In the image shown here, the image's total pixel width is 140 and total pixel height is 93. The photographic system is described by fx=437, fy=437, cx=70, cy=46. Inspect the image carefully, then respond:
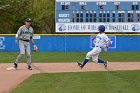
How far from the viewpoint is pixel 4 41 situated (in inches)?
1276

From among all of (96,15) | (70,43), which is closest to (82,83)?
(96,15)

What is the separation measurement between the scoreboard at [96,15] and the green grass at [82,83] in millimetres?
17355

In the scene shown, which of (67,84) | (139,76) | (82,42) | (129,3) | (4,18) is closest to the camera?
(67,84)

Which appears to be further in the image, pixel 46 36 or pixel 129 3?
pixel 46 36

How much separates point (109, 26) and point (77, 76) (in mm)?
18610

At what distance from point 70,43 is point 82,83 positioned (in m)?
21.4

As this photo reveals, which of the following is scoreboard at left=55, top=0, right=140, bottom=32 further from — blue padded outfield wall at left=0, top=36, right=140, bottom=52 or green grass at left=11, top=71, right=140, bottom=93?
green grass at left=11, top=71, right=140, bottom=93

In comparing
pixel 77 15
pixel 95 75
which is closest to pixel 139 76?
pixel 95 75

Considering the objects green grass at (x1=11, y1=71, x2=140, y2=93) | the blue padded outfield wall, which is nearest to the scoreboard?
the blue padded outfield wall

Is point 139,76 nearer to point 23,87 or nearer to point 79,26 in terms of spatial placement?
point 23,87

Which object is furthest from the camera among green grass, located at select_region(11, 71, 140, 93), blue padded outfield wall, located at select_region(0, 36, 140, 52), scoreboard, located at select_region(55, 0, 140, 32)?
blue padded outfield wall, located at select_region(0, 36, 140, 52)

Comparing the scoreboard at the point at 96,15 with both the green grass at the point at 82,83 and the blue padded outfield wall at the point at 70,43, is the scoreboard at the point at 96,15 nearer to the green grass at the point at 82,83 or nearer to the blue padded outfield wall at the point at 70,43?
the blue padded outfield wall at the point at 70,43

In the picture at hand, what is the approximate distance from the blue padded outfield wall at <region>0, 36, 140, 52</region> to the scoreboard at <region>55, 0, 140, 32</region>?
1352 mm

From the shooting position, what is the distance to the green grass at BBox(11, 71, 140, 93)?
9.75 metres
